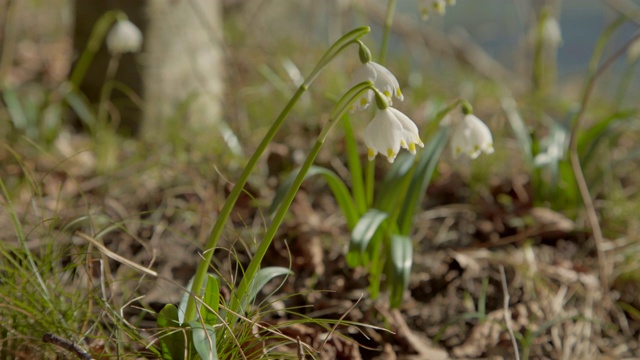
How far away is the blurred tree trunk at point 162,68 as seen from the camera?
10.9 ft

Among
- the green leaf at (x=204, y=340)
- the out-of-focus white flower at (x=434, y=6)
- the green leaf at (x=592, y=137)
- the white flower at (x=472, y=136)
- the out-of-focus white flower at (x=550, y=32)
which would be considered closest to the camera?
the green leaf at (x=204, y=340)

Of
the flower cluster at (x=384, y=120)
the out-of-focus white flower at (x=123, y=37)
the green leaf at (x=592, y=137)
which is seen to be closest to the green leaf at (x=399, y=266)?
the flower cluster at (x=384, y=120)

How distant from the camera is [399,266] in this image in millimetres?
1966

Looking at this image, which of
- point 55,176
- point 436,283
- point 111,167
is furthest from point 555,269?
point 55,176

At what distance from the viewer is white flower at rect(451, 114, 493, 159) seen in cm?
193

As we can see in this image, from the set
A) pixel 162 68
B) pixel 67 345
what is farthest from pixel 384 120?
pixel 162 68

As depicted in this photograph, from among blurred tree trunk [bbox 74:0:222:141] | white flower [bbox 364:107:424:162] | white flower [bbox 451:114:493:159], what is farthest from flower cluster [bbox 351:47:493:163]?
blurred tree trunk [bbox 74:0:222:141]

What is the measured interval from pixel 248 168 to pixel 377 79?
0.37 meters

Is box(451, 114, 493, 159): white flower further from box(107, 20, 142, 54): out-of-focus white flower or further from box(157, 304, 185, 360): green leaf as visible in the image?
box(107, 20, 142, 54): out-of-focus white flower

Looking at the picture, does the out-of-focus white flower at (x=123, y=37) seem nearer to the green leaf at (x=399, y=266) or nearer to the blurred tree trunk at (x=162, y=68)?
the blurred tree trunk at (x=162, y=68)

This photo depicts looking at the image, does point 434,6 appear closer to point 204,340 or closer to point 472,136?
point 472,136

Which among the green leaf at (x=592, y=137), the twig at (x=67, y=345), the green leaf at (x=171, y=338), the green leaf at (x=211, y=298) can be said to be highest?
the twig at (x=67, y=345)

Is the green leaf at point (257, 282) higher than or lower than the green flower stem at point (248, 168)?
lower

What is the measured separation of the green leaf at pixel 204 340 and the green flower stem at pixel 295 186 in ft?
0.23
